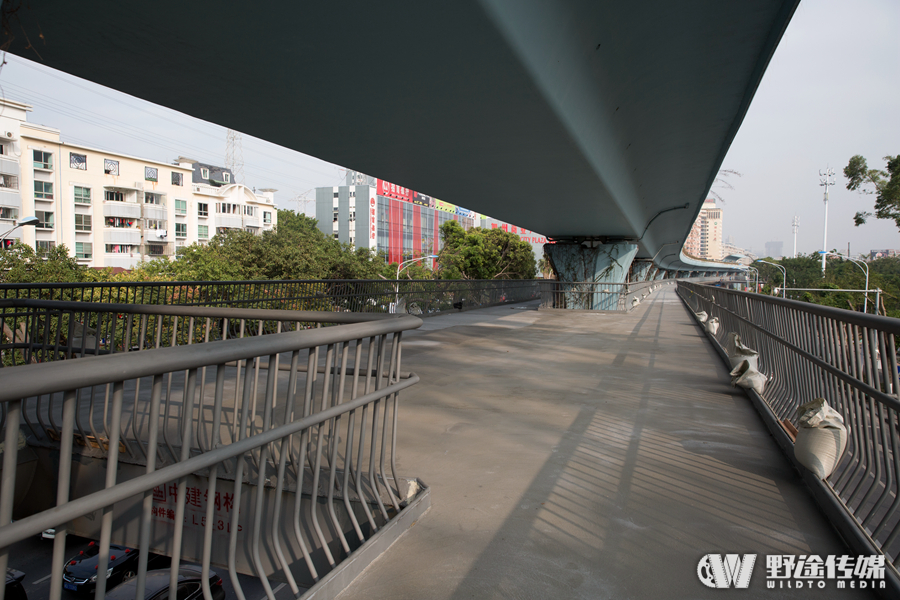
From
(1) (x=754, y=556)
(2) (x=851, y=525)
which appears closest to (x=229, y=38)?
(1) (x=754, y=556)

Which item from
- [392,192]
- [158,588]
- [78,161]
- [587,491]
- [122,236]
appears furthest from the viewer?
[392,192]

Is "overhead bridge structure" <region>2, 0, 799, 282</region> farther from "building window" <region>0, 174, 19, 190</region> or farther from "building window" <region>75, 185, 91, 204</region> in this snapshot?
"building window" <region>75, 185, 91, 204</region>

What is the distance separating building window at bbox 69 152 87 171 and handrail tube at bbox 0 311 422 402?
65941 millimetres

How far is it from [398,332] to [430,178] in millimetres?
7934

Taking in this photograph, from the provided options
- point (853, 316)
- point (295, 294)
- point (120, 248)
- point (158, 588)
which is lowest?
point (158, 588)

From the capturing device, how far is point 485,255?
1959 inches

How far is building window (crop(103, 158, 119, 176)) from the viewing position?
5675 centimetres

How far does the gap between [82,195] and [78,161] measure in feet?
11.4

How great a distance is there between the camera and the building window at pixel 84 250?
5516 cm

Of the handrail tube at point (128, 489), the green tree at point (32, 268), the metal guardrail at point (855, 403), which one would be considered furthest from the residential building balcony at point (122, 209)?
the handrail tube at point (128, 489)

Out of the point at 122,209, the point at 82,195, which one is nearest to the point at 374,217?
the point at 122,209

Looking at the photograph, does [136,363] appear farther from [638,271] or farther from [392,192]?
[392,192]

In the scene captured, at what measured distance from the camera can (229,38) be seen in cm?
439

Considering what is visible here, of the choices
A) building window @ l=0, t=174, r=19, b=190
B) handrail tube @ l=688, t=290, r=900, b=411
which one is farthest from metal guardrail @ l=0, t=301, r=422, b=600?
building window @ l=0, t=174, r=19, b=190
